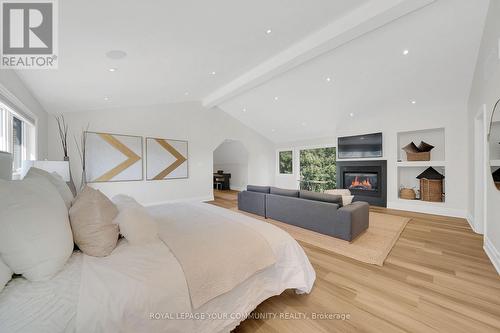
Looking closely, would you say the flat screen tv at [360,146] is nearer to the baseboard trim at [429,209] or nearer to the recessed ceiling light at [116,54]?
the baseboard trim at [429,209]

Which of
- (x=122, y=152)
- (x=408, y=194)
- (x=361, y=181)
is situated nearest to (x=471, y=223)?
(x=408, y=194)

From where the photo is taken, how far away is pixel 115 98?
4051mm

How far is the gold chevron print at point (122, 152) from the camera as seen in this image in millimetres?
4637

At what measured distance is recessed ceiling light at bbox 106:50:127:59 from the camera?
2345mm

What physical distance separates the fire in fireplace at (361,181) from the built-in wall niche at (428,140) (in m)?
0.80

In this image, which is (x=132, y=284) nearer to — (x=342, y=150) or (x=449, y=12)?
(x=449, y=12)

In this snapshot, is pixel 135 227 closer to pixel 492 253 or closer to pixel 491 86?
pixel 492 253

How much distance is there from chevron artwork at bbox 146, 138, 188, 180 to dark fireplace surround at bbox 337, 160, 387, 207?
4.80 m

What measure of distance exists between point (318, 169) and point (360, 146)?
1900mm

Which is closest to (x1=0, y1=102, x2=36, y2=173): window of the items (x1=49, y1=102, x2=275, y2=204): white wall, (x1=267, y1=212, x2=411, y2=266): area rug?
(x1=49, y1=102, x2=275, y2=204): white wall

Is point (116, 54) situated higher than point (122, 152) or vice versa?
point (116, 54)

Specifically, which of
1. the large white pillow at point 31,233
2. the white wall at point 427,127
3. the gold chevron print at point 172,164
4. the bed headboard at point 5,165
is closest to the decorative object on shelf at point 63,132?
the gold chevron print at point 172,164

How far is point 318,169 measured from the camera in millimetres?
7281

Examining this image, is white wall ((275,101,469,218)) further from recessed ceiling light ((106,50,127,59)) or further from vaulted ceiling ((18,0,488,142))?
recessed ceiling light ((106,50,127,59))
